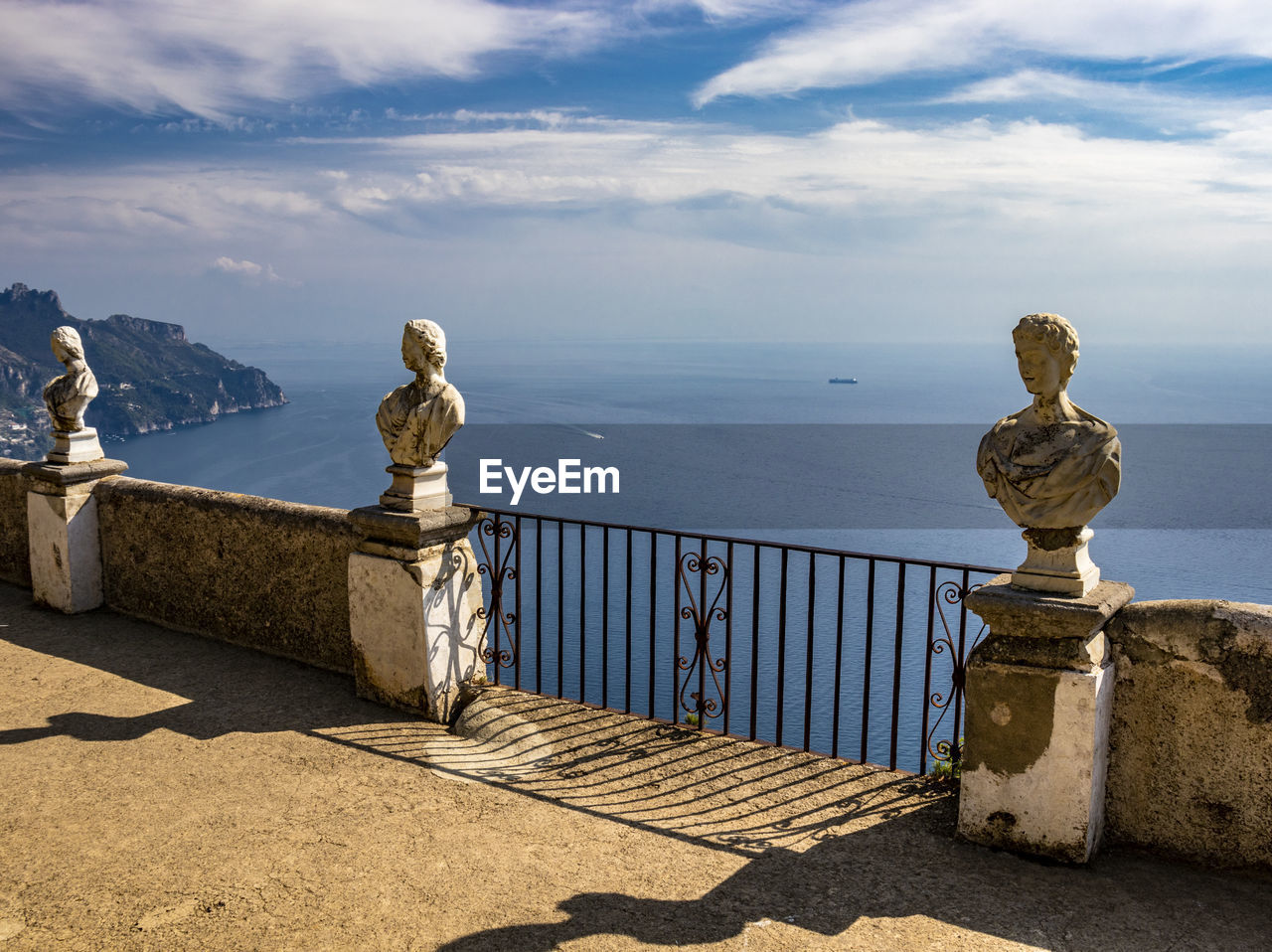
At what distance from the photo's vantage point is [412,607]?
16.4 feet

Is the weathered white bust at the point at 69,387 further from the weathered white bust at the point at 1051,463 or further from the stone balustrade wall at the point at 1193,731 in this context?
the stone balustrade wall at the point at 1193,731

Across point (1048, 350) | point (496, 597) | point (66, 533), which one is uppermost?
point (1048, 350)

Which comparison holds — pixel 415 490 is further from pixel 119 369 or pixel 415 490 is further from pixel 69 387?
pixel 119 369

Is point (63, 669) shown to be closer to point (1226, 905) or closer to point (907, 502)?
point (1226, 905)

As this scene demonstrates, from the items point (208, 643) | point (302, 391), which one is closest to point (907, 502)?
point (208, 643)

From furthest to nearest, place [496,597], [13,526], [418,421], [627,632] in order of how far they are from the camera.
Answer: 1. [13,526]
2. [627,632]
3. [496,597]
4. [418,421]

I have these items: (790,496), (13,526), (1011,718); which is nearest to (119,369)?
(790,496)

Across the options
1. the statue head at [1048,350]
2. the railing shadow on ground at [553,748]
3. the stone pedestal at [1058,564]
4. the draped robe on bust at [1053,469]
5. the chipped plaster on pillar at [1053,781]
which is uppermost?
the statue head at [1048,350]

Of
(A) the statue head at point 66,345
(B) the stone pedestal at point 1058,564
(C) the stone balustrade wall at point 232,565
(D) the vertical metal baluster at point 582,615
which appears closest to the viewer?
(B) the stone pedestal at point 1058,564

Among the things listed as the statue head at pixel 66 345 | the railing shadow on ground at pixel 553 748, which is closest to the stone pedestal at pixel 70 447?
the statue head at pixel 66 345

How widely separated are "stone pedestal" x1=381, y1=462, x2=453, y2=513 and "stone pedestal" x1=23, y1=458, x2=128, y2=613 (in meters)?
3.14

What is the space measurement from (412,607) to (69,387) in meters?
3.69

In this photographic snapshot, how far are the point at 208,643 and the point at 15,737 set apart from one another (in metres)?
1.52

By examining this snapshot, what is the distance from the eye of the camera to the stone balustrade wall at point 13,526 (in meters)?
7.37
